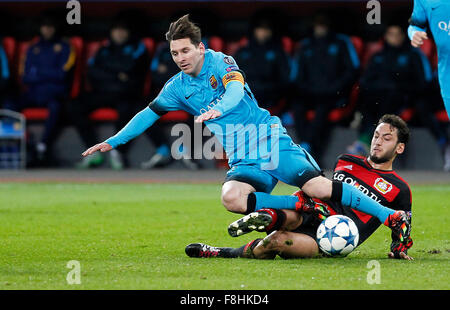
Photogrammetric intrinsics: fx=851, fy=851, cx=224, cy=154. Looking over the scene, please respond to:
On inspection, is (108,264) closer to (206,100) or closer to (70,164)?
(206,100)

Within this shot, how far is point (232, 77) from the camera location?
20.7 feet

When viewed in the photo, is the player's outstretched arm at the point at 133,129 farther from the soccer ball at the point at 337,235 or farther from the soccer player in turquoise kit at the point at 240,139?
the soccer ball at the point at 337,235

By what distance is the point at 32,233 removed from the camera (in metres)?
7.58

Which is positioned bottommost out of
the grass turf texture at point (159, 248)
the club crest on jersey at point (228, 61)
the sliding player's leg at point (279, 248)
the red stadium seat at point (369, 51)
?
the grass turf texture at point (159, 248)

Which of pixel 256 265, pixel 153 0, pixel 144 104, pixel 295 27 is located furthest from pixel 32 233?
pixel 295 27

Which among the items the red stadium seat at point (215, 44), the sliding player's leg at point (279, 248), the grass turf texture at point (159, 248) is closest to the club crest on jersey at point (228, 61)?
the sliding player's leg at point (279, 248)

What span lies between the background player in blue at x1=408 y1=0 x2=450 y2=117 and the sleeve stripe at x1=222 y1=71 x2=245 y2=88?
1.39 meters

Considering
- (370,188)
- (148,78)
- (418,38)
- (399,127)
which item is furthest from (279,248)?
(148,78)

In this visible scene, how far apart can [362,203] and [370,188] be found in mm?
318

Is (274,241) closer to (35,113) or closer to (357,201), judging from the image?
(357,201)

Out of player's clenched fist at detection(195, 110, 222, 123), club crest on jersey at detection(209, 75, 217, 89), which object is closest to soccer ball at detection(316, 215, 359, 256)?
player's clenched fist at detection(195, 110, 222, 123)

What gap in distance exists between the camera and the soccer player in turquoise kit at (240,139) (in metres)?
6.05

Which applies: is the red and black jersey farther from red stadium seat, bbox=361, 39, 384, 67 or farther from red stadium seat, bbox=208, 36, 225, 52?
red stadium seat, bbox=208, 36, 225, 52

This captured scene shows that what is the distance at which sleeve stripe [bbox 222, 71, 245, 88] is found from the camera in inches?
248
